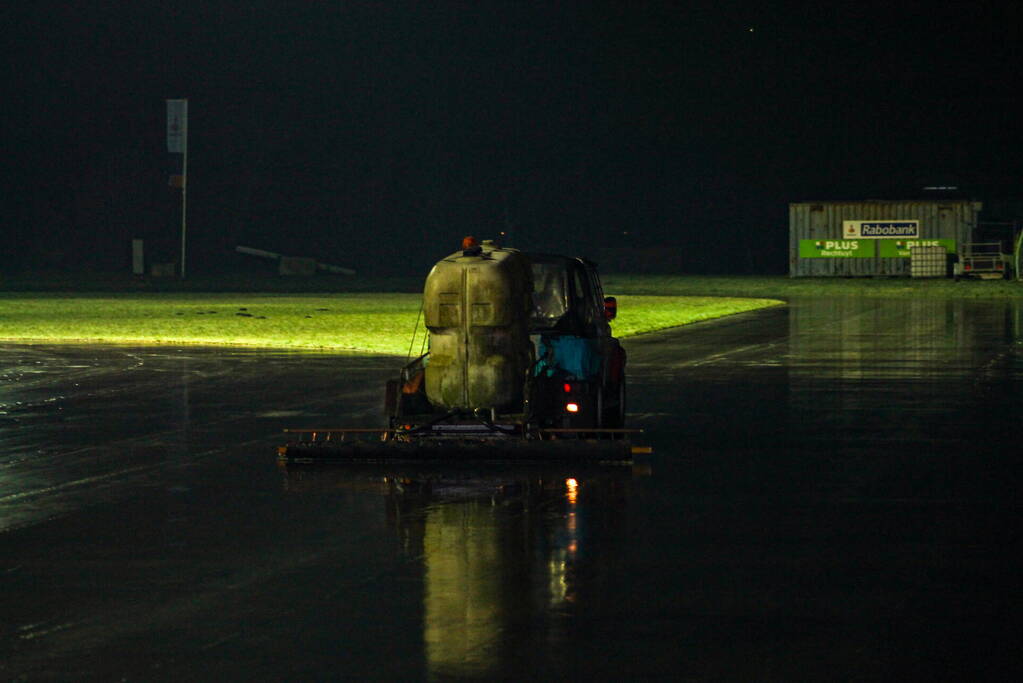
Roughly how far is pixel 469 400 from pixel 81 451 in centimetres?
370

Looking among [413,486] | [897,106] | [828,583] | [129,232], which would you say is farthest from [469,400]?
[897,106]

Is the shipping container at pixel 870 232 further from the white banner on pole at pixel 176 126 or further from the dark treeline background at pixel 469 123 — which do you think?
the white banner on pole at pixel 176 126

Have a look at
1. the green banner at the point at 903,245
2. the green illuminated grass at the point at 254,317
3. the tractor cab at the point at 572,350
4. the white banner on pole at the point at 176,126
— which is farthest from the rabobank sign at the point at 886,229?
the tractor cab at the point at 572,350

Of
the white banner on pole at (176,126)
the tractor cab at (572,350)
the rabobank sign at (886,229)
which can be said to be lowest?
the tractor cab at (572,350)

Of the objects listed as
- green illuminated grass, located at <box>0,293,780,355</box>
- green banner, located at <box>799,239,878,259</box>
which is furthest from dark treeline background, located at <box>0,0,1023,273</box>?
green illuminated grass, located at <box>0,293,780,355</box>

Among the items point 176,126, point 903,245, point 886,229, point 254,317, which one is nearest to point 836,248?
point 886,229

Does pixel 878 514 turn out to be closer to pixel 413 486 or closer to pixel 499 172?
pixel 413 486

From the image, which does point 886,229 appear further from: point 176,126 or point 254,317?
point 254,317

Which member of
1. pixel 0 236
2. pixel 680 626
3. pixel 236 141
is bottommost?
pixel 680 626

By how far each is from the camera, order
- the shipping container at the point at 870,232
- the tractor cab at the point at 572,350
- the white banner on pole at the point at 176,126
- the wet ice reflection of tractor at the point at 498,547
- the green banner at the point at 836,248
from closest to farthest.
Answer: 1. the wet ice reflection of tractor at the point at 498,547
2. the tractor cab at the point at 572,350
3. the shipping container at the point at 870,232
4. the green banner at the point at 836,248
5. the white banner on pole at the point at 176,126

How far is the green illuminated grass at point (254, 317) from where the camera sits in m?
31.1

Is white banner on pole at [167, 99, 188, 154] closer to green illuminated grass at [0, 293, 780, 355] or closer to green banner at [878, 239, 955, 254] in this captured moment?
green illuminated grass at [0, 293, 780, 355]

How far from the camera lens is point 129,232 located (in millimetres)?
91312

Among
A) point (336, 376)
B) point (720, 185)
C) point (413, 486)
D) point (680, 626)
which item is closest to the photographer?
point (680, 626)
